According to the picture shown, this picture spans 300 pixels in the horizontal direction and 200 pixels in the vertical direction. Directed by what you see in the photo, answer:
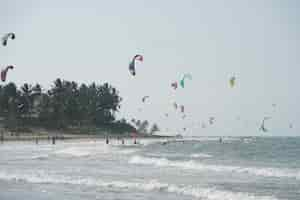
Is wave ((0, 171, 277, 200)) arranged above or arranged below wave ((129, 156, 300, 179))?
above

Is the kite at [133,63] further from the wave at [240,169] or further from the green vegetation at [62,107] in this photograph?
the green vegetation at [62,107]

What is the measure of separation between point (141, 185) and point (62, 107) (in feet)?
221

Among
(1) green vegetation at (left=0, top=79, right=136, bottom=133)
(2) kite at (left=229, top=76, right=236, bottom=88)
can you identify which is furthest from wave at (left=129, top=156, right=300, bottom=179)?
(1) green vegetation at (left=0, top=79, right=136, bottom=133)

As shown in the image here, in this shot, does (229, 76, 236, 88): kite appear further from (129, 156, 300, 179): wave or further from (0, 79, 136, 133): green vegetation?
(0, 79, 136, 133): green vegetation

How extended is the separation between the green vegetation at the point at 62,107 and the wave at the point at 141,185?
55683 millimetres

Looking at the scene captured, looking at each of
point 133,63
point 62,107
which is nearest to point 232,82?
point 133,63

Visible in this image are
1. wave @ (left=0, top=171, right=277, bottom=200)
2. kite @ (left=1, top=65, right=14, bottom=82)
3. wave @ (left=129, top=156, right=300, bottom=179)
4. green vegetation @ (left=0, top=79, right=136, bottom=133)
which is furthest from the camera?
green vegetation @ (left=0, top=79, right=136, bottom=133)

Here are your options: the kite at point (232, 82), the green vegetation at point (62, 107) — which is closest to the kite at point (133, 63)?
the kite at point (232, 82)

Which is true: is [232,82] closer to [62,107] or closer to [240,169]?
[240,169]

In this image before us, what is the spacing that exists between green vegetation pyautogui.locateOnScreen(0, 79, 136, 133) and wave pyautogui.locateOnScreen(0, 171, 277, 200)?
55.7 metres

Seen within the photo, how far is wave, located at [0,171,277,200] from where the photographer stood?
1381 cm

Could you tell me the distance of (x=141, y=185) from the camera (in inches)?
619

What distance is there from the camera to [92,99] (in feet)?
298

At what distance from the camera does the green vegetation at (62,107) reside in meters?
76.1
